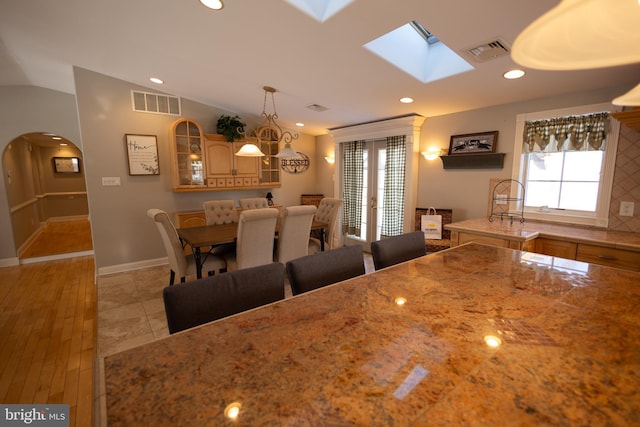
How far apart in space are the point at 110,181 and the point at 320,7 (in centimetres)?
369

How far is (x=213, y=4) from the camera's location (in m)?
2.01

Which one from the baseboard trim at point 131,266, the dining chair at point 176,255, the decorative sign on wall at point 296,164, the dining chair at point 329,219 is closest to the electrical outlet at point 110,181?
the baseboard trim at point 131,266

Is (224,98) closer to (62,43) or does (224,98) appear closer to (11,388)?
(62,43)

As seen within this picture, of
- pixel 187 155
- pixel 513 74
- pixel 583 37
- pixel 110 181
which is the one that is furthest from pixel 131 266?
pixel 513 74

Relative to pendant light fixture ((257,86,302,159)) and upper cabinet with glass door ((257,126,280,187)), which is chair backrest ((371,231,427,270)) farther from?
upper cabinet with glass door ((257,126,280,187))

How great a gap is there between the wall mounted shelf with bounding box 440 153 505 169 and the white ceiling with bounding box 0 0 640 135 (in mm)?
569

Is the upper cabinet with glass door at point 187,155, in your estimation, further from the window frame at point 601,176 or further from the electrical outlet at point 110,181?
the window frame at point 601,176

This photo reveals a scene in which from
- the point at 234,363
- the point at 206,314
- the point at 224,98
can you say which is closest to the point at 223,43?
the point at 224,98

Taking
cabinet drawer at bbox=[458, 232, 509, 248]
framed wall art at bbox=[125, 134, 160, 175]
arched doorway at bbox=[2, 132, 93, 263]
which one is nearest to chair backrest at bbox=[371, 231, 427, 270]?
cabinet drawer at bbox=[458, 232, 509, 248]

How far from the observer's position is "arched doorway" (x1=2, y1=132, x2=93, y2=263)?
4.73m

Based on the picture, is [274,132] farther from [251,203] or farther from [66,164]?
[66,164]

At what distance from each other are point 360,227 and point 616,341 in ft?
13.9

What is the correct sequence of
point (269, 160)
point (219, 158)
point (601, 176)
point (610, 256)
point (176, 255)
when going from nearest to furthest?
point (610, 256) → point (601, 176) → point (176, 255) → point (219, 158) → point (269, 160)

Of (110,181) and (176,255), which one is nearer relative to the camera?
(176,255)
